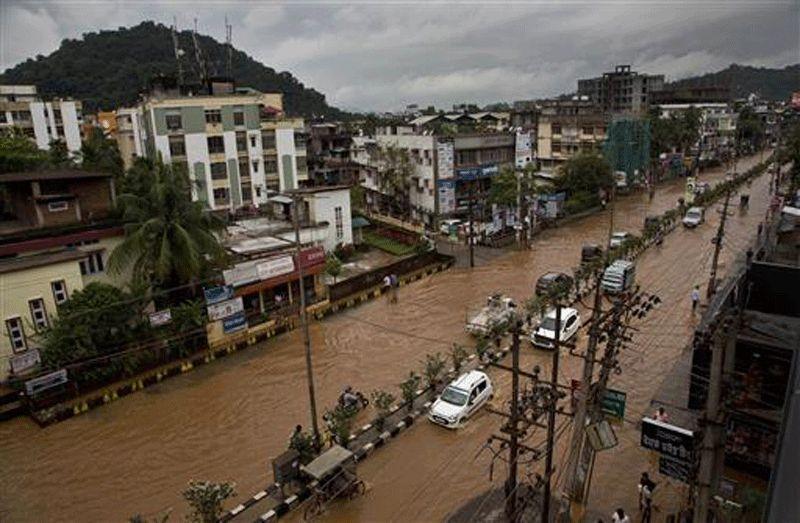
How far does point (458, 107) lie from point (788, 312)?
99175 millimetres

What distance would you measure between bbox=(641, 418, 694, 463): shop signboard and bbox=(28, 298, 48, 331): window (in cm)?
2313

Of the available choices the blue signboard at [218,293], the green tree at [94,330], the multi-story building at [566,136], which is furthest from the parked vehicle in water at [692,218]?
the green tree at [94,330]

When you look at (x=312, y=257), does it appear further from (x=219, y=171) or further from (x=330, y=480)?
(x=219, y=171)

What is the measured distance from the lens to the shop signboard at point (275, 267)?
1062 inches

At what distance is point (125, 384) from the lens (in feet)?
70.9

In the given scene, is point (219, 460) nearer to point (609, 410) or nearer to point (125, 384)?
point (125, 384)

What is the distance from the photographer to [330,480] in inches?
563

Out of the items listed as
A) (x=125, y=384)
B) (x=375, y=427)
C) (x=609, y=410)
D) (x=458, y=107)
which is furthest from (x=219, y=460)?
(x=458, y=107)

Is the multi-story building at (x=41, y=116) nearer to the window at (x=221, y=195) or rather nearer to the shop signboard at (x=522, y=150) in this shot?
the window at (x=221, y=195)

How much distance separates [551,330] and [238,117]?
35401mm

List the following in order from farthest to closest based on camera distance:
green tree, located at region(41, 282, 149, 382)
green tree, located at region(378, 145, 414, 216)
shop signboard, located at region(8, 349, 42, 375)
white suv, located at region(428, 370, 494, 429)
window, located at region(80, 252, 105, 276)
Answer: green tree, located at region(378, 145, 414, 216)
window, located at region(80, 252, 105, 276)
green tree, located at region(41, 282, 149, 382)
shop signboard, located at region(8, 349, 42, 375)
white suv, located at region(428, 370, 494, 429)

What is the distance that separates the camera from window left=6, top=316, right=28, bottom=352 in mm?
21797

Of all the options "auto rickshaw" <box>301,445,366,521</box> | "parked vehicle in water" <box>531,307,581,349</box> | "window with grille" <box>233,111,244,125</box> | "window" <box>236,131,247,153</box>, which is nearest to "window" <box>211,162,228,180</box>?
"window" <box>236,131,247,153</box>

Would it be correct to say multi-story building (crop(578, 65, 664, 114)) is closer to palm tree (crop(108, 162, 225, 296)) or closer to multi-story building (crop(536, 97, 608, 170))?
multi-story building (crop(536, 97, 608, 170))
